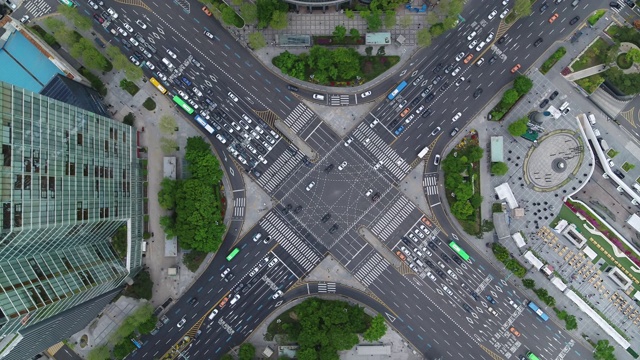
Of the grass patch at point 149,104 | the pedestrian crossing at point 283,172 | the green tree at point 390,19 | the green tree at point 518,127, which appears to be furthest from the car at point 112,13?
the green tree at point 518,127

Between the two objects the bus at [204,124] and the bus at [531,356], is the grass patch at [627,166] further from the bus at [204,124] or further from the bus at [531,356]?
the bus at [204,124]

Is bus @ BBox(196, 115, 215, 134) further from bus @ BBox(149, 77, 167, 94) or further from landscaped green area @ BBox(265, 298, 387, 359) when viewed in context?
landscaped green area @ BBox(265, 298, 387, 359)

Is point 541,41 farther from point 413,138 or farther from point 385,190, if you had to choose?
point 385,190

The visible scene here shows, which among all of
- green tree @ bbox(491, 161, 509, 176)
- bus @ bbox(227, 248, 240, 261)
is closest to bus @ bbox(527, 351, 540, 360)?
green tree @ bbox(491, 161, 509, 176)

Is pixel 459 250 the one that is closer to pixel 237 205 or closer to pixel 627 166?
pixel 627 166

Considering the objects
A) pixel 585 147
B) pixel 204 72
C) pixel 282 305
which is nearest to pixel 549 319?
pixel 585 147

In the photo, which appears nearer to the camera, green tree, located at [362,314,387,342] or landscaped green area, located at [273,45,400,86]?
green tree, located at [362,314,387,342]
